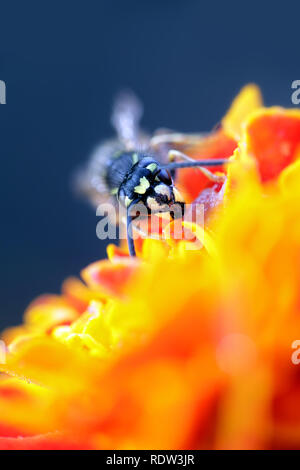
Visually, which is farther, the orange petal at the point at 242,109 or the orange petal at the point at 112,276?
the orange petal at the point at 242,109

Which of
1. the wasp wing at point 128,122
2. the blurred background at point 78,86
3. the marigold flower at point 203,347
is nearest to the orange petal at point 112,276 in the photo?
the marigold flower at point 203,347

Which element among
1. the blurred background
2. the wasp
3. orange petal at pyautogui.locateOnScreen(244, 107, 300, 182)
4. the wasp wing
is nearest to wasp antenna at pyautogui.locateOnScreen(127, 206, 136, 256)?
the wasp

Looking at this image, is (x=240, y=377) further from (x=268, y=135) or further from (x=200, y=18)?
(x=200, y=18)

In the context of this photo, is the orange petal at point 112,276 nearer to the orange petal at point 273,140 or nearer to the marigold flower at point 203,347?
the marigold flower at point 203,347

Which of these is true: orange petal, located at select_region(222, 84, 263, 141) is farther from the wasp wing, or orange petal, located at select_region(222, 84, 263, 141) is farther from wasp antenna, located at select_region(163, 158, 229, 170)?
the wasp wing

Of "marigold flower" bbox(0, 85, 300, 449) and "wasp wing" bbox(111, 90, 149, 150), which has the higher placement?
"wasp wing" bbox(111, 90, 149, 150)

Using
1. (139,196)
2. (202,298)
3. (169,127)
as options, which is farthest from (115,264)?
(169,127)
